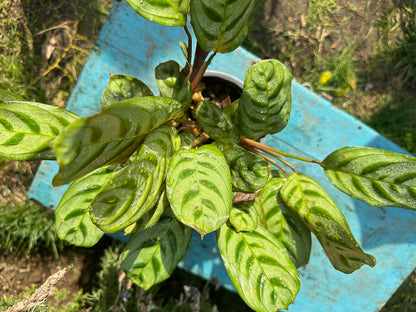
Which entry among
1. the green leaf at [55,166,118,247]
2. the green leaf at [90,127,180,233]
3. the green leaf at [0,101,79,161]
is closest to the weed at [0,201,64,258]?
the green leaf at [55,166,118,247]

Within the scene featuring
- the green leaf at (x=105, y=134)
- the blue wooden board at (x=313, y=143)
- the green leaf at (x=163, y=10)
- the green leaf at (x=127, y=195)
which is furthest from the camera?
the blue wooden board at (x=313, y=143)

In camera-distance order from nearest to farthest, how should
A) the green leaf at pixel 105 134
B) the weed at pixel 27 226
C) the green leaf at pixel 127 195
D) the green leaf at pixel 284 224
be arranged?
1. the green leaf at pixel 105 134
2. the green leaf at pixel 127 195
3. the green leaf at pixel 284 224
4. the weed at pixel 27 226

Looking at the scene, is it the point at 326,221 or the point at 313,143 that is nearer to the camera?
the point at 326,221

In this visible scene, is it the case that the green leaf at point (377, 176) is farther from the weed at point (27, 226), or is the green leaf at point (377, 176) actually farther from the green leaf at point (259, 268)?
the weed at point (27, 226)

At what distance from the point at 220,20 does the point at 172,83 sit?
0.56 ft

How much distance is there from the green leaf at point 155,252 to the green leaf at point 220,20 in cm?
38

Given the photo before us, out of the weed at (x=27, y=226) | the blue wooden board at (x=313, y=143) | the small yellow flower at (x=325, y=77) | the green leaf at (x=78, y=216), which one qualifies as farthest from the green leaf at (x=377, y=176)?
the weed at (x=27, y=226)

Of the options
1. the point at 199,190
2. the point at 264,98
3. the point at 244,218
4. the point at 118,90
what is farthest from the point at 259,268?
the point at 118,90

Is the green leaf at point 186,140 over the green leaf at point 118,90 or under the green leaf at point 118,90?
under

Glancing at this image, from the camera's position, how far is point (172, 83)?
75 cm

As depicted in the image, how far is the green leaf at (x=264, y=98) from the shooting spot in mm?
693

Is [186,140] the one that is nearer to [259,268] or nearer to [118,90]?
[118,90]

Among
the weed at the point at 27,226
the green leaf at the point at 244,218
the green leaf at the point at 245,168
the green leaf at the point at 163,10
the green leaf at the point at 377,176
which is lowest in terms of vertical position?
the weed at the point at 27,226

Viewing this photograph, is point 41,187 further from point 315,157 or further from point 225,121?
point 315,157
